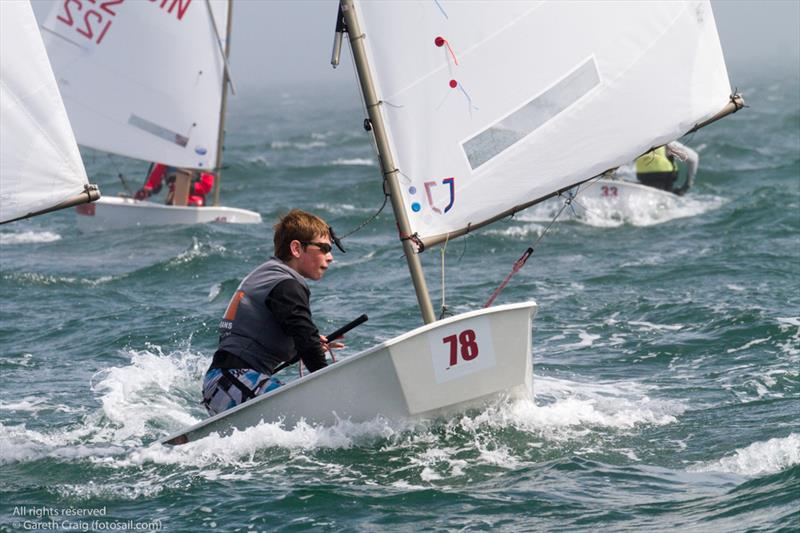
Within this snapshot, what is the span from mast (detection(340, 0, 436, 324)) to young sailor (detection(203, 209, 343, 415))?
42 cm

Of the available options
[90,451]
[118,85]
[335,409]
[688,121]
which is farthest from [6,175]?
[118,85]

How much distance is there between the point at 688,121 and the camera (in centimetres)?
740

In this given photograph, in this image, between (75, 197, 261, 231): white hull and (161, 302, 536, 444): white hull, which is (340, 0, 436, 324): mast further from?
(75, 197, 261, 231): white hull

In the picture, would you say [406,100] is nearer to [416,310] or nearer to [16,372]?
[16,372]

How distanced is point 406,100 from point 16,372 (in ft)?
15.1

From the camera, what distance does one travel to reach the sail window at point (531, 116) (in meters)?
7.17

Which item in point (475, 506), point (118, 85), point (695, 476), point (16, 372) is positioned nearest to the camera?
Result: point (475, 506)

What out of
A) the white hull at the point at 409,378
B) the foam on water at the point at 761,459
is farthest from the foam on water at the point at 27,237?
the foam on water at the point at 761,459

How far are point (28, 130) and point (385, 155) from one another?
1.99 meters

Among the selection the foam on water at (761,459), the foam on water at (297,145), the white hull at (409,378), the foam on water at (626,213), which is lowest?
the foam on water at (761,459)

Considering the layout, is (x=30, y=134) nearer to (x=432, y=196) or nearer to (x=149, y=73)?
(x=432, y=196)

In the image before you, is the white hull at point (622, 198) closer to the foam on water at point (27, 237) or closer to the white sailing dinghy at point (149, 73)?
the white sailing dinghy at point (149, 73)

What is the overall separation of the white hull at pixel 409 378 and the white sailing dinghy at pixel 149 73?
1243 cm

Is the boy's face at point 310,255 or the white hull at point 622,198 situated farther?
the white hull at point 622,198
